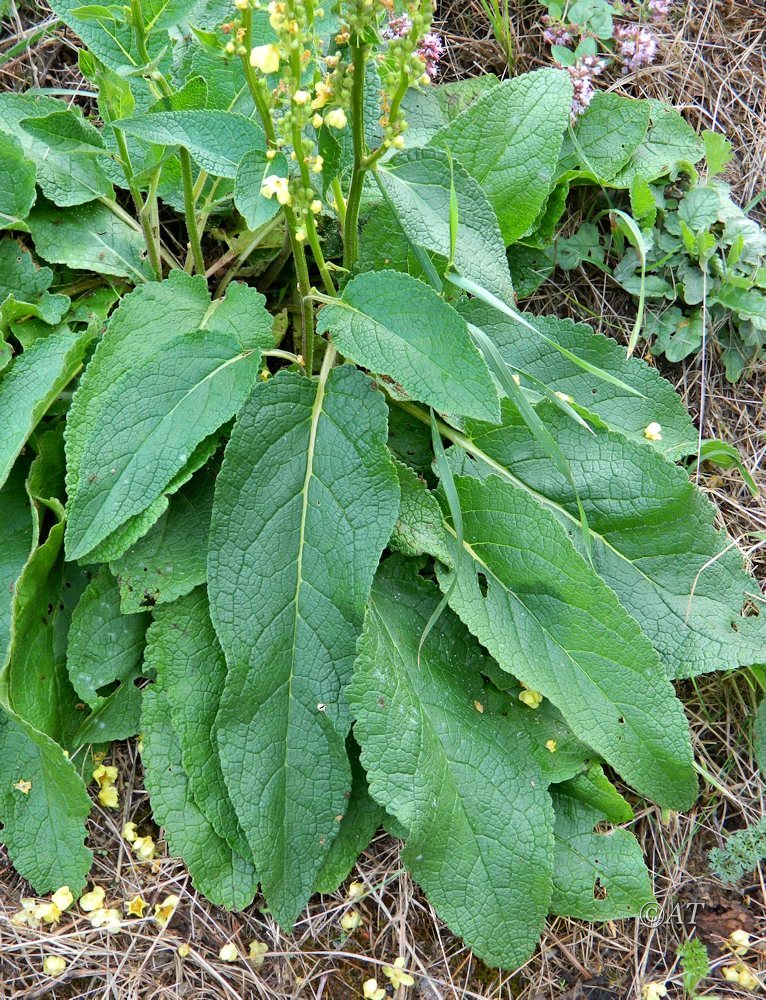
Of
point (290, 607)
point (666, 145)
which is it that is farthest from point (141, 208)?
point (666, 145)

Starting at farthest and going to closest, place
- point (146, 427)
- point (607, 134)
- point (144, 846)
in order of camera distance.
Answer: point (607, 134), point (144, 846), point (146, 427)

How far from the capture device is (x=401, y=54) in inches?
60.1

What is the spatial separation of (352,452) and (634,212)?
119 cm

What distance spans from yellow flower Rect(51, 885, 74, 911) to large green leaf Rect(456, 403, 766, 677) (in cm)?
144

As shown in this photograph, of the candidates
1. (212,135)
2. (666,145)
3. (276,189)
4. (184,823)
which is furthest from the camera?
(666,145)

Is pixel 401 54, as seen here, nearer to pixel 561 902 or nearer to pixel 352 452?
pixel 352 452

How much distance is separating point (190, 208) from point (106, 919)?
1.70m

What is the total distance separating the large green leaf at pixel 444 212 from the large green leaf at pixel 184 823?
120 centimetres

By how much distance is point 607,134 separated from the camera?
2.44m

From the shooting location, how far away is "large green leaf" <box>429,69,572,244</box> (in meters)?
2.19

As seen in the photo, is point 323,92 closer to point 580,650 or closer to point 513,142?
point 513,142

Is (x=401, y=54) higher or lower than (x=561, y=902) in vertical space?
higher

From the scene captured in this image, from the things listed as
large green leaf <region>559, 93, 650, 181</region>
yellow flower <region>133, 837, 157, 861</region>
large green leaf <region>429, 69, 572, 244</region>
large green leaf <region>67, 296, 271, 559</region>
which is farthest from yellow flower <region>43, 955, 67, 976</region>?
large green leaf <region>559, 93, 650, 181</region>

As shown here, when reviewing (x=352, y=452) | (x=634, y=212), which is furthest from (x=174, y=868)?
(x=634, y=212)
